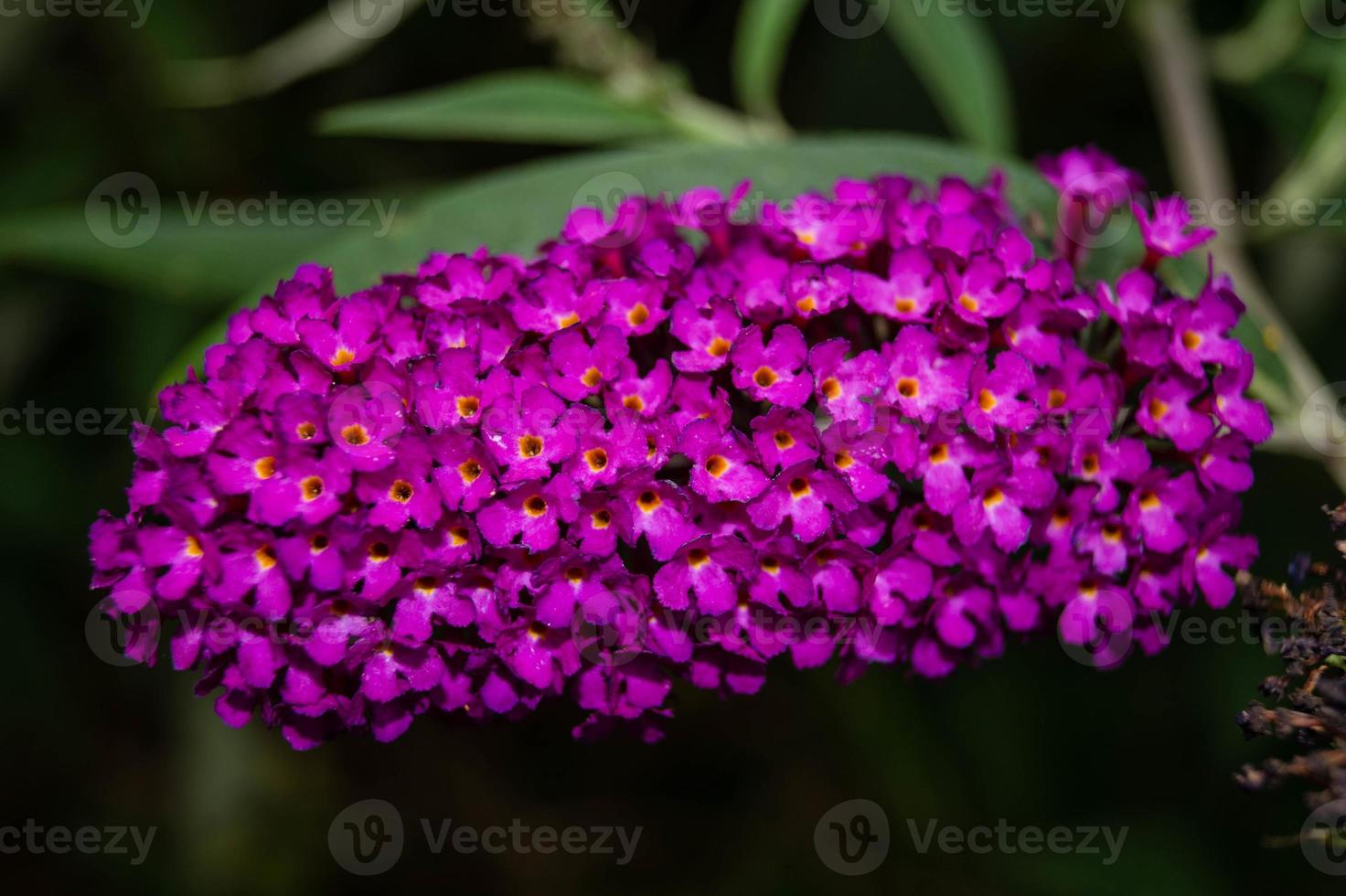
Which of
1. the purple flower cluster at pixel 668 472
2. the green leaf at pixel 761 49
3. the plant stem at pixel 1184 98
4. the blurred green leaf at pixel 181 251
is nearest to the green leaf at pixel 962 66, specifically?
the green leaf at pixel 761 49

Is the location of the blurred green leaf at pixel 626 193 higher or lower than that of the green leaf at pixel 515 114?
lower

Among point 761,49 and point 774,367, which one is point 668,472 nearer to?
point 774,367

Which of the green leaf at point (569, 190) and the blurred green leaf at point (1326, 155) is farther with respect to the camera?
the blurred green leaf at point (1326, 155)

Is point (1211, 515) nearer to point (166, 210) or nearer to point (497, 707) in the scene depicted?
point (497, 707)

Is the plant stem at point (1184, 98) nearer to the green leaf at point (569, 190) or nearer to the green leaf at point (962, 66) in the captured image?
the green leaf at point (962, 66)

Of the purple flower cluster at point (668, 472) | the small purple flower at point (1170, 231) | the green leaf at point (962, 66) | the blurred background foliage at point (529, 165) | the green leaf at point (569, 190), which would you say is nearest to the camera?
the purple flower cluster at point (668, 472)

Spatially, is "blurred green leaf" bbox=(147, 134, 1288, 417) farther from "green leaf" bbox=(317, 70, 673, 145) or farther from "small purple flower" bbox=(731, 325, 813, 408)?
"small purple flower" bbox=(731, 325, 813, 408)
